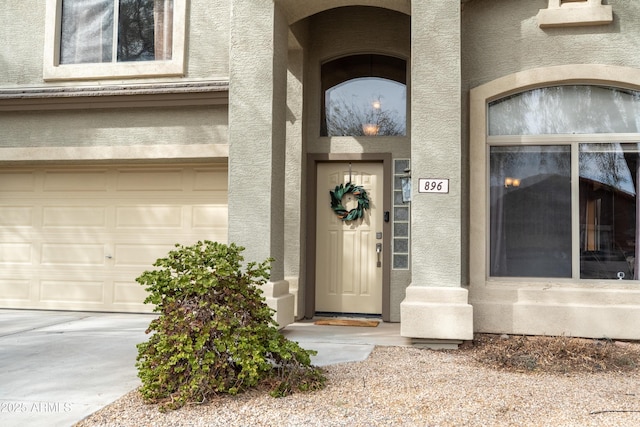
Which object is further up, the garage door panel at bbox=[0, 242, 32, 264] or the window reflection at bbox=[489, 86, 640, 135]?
the window reflection at bbox=[489, 86, 640, 135]

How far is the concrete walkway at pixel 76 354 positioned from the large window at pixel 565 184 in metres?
1.95

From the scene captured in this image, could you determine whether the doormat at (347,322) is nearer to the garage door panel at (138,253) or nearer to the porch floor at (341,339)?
the porch floor at (341,339)

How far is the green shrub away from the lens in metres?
3.83

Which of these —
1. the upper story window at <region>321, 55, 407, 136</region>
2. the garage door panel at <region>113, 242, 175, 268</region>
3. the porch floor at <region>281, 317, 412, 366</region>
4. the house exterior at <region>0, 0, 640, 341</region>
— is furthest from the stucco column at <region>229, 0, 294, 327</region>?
the garage door panel at <region>113, 242, 175, 268</region>

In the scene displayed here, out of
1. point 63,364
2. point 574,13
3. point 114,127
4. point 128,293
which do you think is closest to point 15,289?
point 128,293

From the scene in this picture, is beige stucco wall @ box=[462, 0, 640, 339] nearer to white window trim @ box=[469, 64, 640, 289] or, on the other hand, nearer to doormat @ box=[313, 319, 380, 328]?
white window trim @ box=[469, 64, 640, 289]

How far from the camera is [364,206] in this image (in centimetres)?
751

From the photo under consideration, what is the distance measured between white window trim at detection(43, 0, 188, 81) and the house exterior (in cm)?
3

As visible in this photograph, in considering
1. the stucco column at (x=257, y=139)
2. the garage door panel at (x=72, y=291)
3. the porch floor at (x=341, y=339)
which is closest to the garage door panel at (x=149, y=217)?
the garage door panel at (x=72, y=291)

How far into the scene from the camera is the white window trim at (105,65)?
7617mm

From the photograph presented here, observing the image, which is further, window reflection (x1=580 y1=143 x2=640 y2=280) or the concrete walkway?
window reflection (x1=580 y1=143 x2=640 y2=280)

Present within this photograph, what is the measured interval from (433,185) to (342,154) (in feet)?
6.98

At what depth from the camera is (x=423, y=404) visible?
149 inches

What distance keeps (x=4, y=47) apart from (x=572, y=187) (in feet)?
27.5
